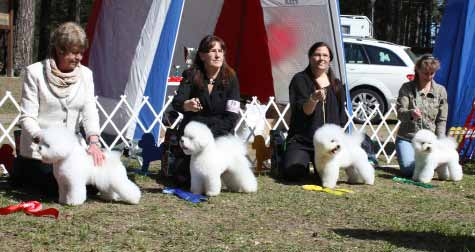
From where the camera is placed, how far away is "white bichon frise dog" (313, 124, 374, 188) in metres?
5.32

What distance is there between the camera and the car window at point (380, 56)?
37.8 ft

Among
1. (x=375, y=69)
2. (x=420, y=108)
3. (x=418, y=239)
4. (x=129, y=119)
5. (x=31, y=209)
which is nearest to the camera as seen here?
(x=418, y=239)

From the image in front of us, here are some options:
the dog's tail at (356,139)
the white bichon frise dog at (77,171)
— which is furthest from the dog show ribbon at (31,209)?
the dog's tail at (356,139)

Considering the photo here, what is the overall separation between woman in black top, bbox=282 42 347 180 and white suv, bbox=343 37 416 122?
5.66m

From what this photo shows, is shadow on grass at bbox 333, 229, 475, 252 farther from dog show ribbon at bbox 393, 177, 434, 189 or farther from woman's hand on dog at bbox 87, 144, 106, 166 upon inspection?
dog show ribbon at bbox 393, 177, 434, 189

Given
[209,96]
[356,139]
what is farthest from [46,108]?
[356,139]

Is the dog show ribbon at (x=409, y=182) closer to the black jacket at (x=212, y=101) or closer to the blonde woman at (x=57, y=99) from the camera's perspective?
the black jacket at (x=212, y=101)

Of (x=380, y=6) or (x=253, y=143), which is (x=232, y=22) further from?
(x=380, y=6)

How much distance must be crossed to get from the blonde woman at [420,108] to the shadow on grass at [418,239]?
2428mm

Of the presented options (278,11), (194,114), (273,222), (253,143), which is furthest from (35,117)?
(278,11)

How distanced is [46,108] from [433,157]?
3.43 meters

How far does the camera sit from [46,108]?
4.58m

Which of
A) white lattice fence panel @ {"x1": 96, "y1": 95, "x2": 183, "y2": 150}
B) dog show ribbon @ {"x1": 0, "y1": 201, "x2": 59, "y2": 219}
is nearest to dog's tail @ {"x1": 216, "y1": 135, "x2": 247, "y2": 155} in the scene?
dog show ribbon @ {"x1": 0, "y1": 201, "x2": 59, "y2": 219}

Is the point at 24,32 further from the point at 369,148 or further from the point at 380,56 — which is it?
the point at 369,148
